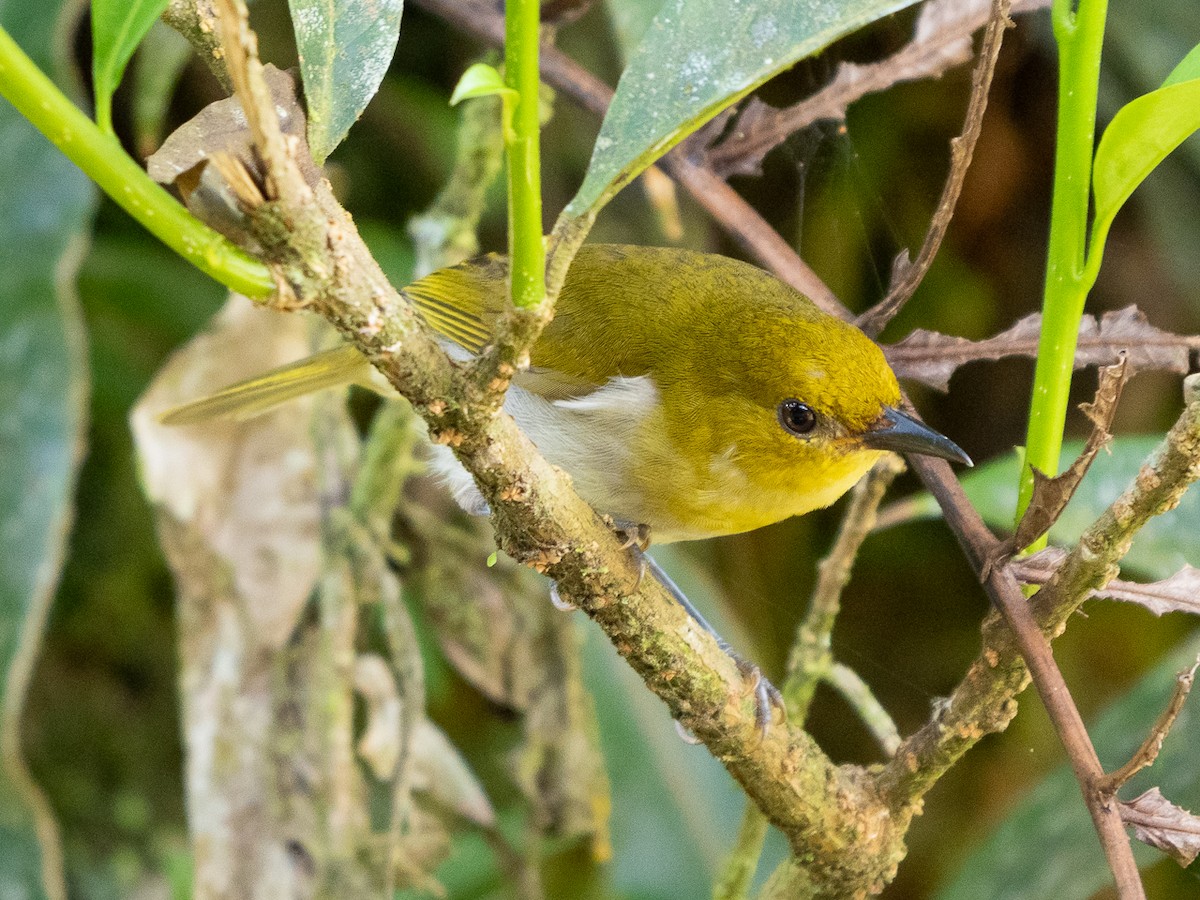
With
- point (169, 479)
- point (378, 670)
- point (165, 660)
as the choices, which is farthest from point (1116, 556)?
point (165, 660)

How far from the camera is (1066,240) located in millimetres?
925

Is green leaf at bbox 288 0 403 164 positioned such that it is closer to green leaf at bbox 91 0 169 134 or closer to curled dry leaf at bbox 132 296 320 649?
green leaf at bbox 91 0 169 134

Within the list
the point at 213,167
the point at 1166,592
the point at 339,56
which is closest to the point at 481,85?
the point at 213,167

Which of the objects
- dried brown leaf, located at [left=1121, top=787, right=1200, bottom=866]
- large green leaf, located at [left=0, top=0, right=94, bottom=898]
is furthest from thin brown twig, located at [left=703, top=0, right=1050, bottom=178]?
large green leaf, located at [left=0, top=0, right=94, bottom=898]

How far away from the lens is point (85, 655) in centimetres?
262

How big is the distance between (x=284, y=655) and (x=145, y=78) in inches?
41.4

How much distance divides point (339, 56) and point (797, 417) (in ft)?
2.89

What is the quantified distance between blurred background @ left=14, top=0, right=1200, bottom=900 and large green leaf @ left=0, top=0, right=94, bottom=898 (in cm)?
40

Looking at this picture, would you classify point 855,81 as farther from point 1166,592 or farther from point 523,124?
point 523,124

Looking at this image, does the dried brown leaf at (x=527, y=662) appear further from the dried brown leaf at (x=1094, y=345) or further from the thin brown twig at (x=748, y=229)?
the dried brown leaf at (x=1094, y=345)

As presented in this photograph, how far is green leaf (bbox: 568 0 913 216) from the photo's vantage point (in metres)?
0.69

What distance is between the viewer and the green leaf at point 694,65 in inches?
27.4

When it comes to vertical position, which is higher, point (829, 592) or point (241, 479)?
point (241, 479)

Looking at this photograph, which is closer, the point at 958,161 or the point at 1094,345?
the point at 958,161
